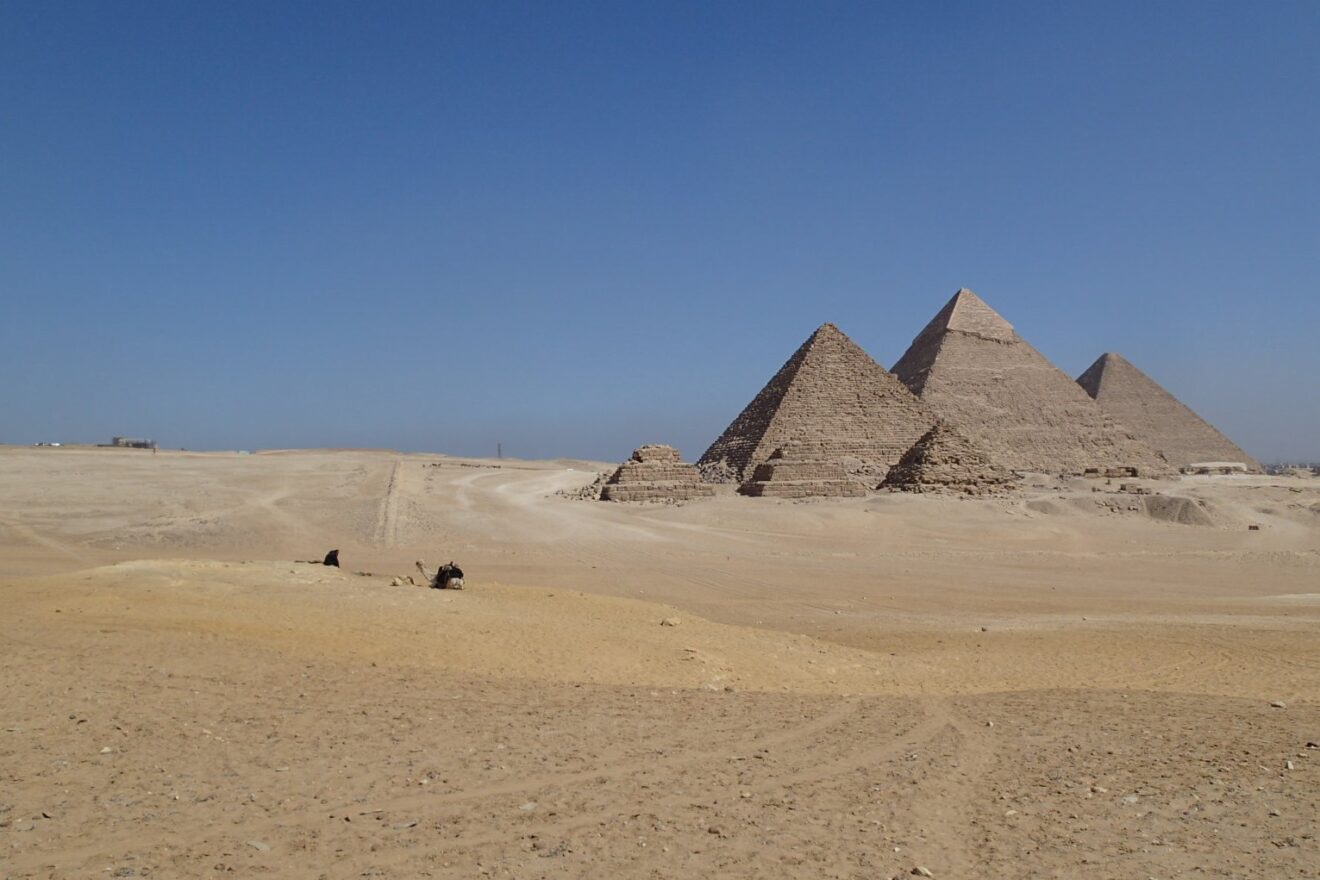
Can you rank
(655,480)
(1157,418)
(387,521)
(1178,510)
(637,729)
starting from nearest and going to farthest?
(637,729)
(387,521)
(1178,510)
(655,480)
(1157,418)

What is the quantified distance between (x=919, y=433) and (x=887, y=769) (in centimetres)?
3682

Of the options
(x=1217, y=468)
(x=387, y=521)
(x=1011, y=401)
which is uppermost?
(x=1011, y=401)

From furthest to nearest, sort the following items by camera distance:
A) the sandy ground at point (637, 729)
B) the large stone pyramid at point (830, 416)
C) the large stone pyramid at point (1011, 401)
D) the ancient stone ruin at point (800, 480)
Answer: the large stone pyramid at point (1011, 401) < the large stone pyramid at point (830, 416) < the ancient stone ruin at point (800, 480) < the sandy ground at point (637, 729)

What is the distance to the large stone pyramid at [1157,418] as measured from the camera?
5750 centimetres

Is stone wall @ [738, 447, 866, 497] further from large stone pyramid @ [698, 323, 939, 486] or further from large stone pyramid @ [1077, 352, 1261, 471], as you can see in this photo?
large stone pyramid @ [1077, 352, 1261, 471]

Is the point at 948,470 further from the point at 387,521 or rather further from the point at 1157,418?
the point at 1157,418

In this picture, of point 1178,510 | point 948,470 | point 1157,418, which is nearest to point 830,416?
point 948,470

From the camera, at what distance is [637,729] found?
210 inches

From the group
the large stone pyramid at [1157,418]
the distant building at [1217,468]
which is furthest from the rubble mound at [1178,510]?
the large stone pyramid at [1157,418]

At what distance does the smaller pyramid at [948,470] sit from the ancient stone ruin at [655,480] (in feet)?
22.6

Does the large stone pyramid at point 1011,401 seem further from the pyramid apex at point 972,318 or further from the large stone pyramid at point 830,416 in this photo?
the large stone pyramid at point 830,416

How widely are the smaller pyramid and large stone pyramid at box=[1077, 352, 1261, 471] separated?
103 ft

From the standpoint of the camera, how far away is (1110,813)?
4113mm

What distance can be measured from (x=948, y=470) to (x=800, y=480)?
5142 mm
